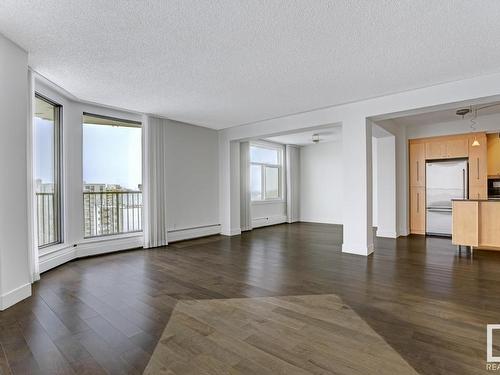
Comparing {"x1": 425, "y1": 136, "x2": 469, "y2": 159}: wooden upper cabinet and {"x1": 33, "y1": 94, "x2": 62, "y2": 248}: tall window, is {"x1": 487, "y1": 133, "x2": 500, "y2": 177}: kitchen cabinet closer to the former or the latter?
{"x1": 425, "y1": 136, "x2": 469, "y2": 159}: wooden upper cabinet

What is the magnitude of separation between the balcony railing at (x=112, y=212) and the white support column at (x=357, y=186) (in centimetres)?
427

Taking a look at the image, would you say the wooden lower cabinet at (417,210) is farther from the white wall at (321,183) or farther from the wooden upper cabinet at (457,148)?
the white wall at (321,183)

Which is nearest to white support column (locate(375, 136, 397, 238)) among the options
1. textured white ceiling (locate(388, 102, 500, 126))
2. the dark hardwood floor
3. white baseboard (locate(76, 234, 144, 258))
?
textured white ceiling (locate(388, 102, 500, 126))

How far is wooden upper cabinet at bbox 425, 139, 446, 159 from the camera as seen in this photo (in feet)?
21.3

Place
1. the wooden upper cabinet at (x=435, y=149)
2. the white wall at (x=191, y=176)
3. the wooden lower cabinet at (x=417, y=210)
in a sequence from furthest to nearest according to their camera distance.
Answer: the wooden lower cabinet at (x=417, y=210) < the wooden upper cabinet at (x=435, y=149) < the white wall at (x=191, y=176)

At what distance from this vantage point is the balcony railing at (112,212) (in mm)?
5184

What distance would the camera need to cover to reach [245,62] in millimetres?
3318

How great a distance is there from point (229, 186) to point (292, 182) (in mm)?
3305

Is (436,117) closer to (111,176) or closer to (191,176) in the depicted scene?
(191,176)

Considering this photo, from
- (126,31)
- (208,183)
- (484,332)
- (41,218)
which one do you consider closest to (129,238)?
(41,218)

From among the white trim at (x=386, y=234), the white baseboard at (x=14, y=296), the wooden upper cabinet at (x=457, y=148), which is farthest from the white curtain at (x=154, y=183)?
the wooden upper cabinet at (x=457, y=148)

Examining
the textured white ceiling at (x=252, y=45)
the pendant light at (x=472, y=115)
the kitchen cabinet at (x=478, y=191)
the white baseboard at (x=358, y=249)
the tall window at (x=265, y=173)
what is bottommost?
the white baseboard at (x=358, y=249)

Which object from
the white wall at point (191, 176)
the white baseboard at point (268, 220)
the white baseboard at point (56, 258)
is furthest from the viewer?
the white baseboard at point (268, 220)

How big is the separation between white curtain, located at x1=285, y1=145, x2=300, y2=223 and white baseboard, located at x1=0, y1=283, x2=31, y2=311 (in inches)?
298
